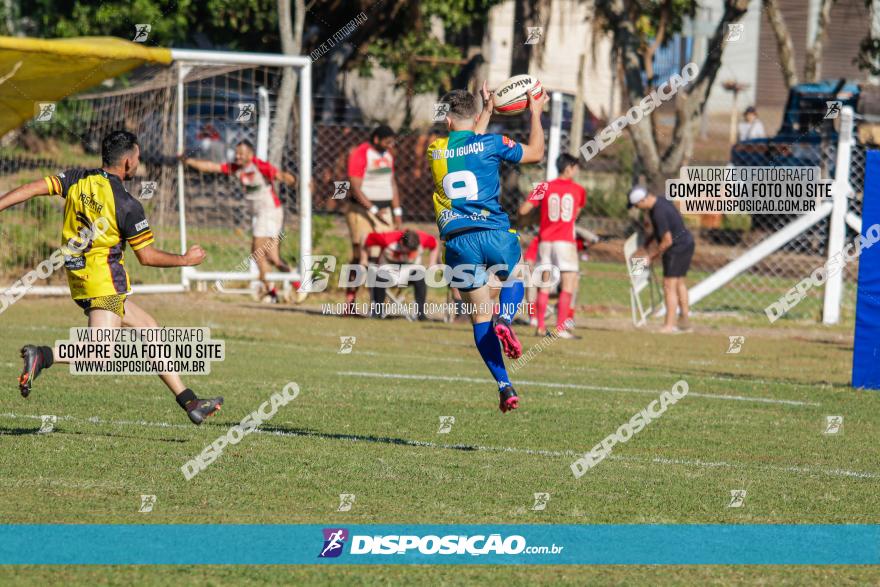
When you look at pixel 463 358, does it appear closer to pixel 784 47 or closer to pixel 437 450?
pixel 437 450

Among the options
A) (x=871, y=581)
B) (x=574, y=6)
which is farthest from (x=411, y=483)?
(x=574, y=6)

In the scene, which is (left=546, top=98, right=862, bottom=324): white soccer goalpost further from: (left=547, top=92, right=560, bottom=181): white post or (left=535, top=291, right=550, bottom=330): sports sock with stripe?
(left=535, top=291, right=550, bottom=330): sports sock with stripe

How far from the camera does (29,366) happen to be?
7957 mm

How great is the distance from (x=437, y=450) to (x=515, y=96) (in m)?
2.43

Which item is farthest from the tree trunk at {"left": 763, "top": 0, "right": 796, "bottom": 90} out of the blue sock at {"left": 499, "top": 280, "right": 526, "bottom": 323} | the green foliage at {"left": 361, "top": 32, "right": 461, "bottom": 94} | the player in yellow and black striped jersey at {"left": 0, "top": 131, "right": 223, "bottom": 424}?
the player in yellow and black striped jersey at {"left": 0, "top": 131, "right": 223, "bottom": 424}

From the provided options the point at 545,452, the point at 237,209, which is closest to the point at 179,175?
the point at 237,209

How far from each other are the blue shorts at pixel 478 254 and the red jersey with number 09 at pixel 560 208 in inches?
288

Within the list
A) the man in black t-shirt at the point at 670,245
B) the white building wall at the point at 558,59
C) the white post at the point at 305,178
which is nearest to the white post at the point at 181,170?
the white post at the point at 305,178

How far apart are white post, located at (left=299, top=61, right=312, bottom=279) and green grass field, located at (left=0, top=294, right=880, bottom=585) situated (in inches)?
147

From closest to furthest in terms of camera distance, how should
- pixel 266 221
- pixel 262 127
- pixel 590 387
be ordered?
pixel 590 387
pixel 266 221
pixel 262 127

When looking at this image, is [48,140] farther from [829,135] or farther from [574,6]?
[829,135]

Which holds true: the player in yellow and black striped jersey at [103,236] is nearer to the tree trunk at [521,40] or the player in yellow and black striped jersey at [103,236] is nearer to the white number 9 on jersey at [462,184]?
the white number 9 on jersey at [462,184]

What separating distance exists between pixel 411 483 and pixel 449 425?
2.21 meters

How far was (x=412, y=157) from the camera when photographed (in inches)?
1147
